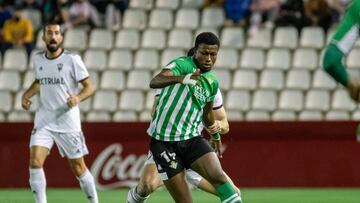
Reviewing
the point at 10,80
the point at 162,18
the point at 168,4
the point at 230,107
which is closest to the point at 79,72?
the point at 230,107

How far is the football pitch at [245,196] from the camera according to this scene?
1471 centimetres

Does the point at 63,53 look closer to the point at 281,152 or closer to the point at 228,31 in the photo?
the point at 281,152

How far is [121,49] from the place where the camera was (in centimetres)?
2114

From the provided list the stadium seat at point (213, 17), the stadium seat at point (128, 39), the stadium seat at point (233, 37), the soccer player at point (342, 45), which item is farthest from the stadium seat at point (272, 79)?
the soccer player at point (342, 45)

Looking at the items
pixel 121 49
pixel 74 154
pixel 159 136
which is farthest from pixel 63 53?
pixel 121 49

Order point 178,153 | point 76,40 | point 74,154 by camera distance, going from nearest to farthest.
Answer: point 178,153
point 74,154
point 76,40

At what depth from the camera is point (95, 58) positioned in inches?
831

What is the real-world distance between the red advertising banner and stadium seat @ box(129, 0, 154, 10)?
458 cm

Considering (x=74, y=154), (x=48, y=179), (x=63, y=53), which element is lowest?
(x=48, y=179)

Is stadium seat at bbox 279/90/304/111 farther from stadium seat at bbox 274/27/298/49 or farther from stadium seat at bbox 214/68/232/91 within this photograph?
stadium seat at bbox 274/27/298/49

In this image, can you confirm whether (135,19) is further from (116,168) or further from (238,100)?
(116,168)

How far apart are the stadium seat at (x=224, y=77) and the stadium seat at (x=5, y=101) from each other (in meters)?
4.10

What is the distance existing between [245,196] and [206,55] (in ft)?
21.8

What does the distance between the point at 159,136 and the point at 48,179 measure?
873cm
